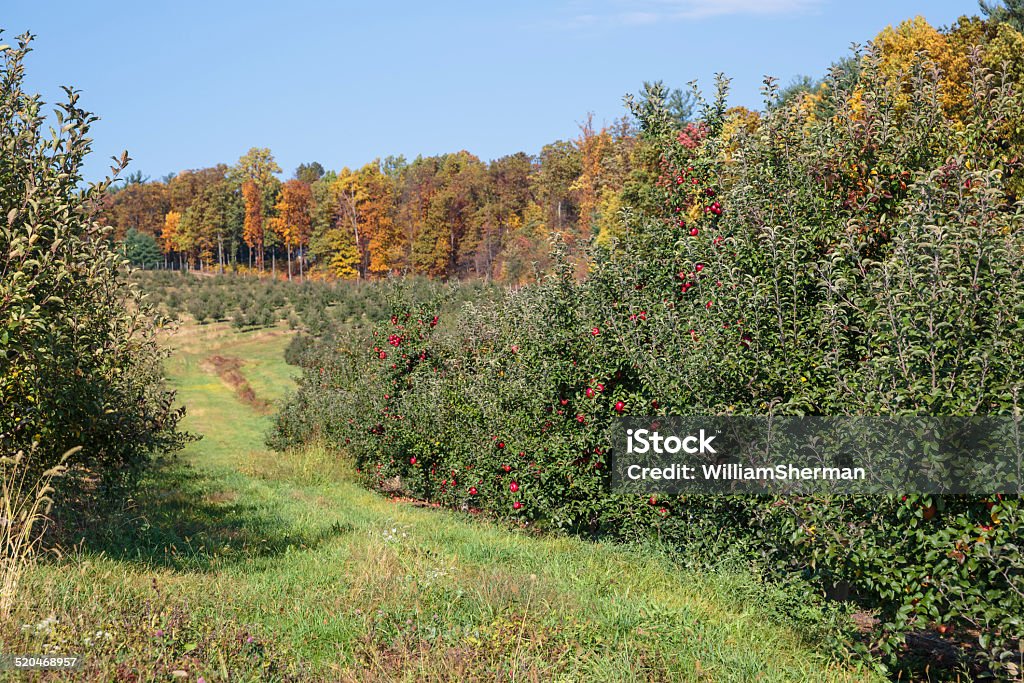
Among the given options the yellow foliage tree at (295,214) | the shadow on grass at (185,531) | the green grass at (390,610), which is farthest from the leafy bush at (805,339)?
the yellow foliage tree at (295,214)

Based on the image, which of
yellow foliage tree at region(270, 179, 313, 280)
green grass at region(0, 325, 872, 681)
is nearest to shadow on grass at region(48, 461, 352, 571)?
green grass at region(0, 325, 872, 681)

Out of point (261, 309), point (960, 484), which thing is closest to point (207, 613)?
point (960, 484)

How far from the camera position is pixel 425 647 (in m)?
5.50

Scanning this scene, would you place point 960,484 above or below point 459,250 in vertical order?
below

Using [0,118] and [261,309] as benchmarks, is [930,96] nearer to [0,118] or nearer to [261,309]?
[0,118]

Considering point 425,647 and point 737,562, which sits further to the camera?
point 737,562

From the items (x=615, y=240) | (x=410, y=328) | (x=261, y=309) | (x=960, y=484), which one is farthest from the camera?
(x=261, y=309)

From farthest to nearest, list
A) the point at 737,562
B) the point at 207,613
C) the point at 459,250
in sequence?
the point at 459,250, the point at 737,562, the point at 207,613

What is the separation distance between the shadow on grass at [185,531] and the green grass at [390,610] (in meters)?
0.04

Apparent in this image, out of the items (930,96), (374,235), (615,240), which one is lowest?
(615,240)

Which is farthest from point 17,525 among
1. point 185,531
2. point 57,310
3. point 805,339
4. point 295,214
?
point 295,214

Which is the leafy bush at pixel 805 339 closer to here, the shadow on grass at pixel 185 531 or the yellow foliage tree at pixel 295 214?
the shadow on grass at pixel 185 531

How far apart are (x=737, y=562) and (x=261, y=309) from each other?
46046 millimetres

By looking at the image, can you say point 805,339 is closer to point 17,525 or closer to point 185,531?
point 17,525
